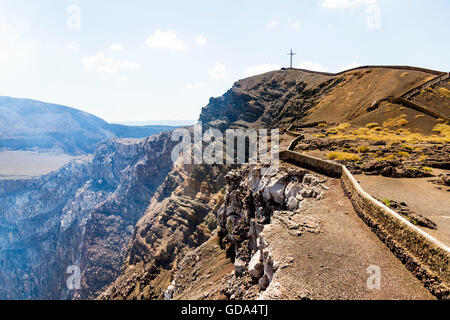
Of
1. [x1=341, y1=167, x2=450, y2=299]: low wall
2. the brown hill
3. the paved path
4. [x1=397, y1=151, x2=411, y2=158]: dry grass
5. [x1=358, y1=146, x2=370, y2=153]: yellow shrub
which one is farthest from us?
the brown hill

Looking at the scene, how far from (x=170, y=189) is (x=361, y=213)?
9110 cm

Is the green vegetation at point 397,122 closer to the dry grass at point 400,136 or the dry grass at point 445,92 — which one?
the dry grass at point 400,136

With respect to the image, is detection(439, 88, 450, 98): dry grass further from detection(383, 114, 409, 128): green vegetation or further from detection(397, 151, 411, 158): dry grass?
detection(397, 151, 411, 158): dry grass

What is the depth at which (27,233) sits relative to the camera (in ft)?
468

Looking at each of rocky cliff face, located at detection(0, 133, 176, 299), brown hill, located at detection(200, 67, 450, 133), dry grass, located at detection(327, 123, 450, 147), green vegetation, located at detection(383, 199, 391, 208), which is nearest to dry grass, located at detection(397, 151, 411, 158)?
dry grass, located at detection(327, 123, 450, 147)

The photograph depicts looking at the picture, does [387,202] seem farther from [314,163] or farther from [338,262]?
[314,163]

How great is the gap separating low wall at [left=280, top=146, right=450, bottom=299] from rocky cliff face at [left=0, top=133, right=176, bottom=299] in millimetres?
100262

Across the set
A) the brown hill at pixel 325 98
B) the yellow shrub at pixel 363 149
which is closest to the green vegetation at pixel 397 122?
the brown hill at pixel 325 98

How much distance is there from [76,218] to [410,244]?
161289 mm

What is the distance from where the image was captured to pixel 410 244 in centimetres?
847

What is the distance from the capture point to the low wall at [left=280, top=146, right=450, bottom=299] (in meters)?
7.07

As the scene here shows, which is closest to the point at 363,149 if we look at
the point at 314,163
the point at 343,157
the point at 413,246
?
the point at 343,157
